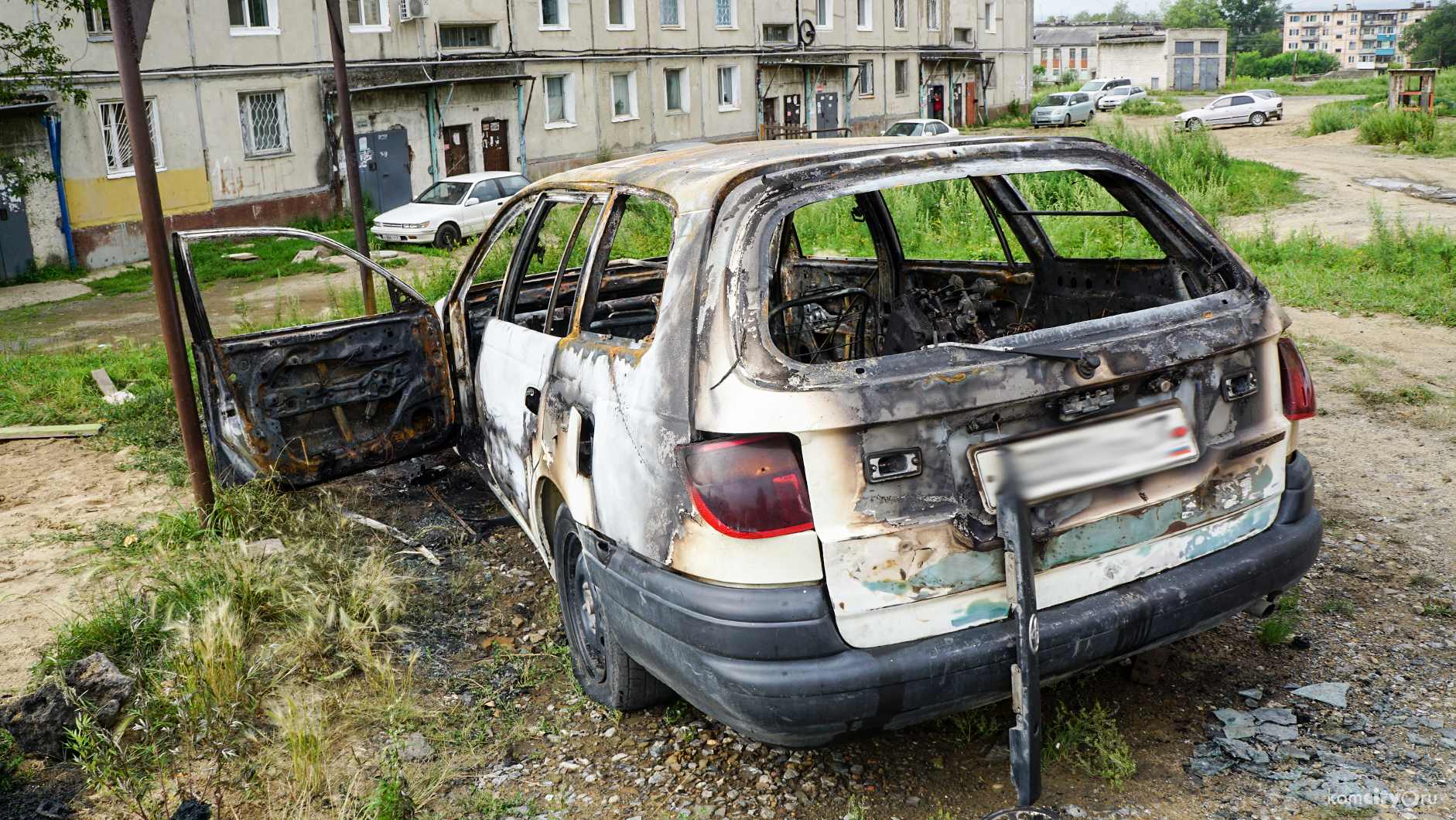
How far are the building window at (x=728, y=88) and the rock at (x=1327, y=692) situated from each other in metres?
28.9

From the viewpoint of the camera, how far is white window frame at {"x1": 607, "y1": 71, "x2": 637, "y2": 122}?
27188mm

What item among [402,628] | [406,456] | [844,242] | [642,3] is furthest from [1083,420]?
[642,3]

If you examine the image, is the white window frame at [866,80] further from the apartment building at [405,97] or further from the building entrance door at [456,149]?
the building entrance door at [456,149]

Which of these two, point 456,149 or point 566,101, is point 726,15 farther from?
point 456,149

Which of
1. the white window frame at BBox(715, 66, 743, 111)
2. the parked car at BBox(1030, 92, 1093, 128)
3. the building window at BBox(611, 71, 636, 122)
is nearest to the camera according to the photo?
the building window at BBox(611, 71, 636, 122)

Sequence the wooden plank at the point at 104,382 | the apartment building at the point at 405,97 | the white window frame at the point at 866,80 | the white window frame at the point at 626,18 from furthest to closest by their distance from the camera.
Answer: the white window frame at the point at 866,80, the white window frame at the point at 626,18, the apartment building at the point at 405,97, the wooden plank at the point at 104,382

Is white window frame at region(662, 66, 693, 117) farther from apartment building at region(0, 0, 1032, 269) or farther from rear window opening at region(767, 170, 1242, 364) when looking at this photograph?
rear window opening at region(767, 170, 1242, 364)

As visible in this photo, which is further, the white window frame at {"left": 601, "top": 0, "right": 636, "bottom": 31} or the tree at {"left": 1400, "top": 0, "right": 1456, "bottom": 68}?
the tree at {"left": 1400, "top": 0, "right": 1456, "bottom": 68}

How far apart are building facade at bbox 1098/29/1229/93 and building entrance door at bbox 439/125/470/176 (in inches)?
2056

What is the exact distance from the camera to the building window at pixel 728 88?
30453 mm

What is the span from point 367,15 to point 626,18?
293 inches

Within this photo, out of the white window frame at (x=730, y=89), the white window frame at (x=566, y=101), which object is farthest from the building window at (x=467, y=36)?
the white window frame at (x=730, y=89)

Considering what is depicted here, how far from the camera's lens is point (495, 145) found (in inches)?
981

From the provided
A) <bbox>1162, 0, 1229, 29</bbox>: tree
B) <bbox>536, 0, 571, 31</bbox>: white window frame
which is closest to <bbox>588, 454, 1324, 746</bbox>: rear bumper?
<bbox>536, 0, 571, 31</bbox>: white window frame
